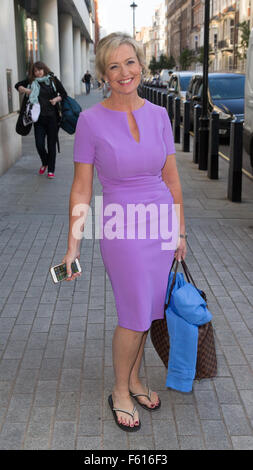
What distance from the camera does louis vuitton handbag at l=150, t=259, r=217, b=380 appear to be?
8.98ft

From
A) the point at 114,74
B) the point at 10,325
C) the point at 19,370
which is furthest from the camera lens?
the point at 10,325

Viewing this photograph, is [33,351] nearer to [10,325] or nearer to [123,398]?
[10,325]

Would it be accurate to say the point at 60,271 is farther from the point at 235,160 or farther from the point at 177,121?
the point at 177,121

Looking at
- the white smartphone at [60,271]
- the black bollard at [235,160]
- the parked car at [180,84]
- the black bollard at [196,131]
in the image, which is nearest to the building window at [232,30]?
the parked car at [180,84]

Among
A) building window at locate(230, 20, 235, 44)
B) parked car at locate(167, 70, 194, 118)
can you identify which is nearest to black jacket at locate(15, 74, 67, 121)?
parked car at locate(167, 70, 194, 118)

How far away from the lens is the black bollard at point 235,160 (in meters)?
7.64

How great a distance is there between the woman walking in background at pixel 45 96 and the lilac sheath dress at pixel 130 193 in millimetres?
6340

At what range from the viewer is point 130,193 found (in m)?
2.61

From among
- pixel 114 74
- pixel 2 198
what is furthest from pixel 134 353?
pixel 2 198

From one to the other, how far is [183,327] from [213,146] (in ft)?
23.3

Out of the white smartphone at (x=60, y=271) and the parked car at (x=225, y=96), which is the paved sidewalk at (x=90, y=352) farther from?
the parked car at (x=225, y=96)

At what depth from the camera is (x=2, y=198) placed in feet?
26.9

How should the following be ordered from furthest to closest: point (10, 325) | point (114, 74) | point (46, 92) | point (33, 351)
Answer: point (46, 92) < point (10, 325) < point (33, 351) < point (114, 74)
